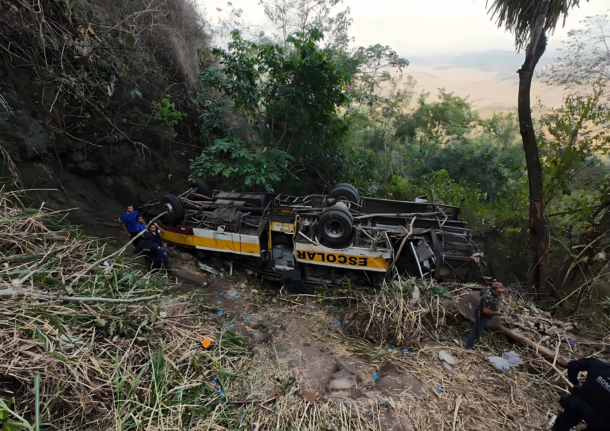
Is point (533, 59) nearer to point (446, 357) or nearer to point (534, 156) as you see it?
point (534, 156)

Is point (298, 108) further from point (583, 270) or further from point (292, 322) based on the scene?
point (583, 270)

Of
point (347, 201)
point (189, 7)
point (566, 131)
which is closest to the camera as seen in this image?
point (566, 131)

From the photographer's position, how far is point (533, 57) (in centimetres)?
479

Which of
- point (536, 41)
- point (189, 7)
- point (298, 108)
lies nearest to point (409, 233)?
point (536, 41)

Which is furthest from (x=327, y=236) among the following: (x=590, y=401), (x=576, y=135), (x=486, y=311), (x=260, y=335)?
(x=576, y=135)

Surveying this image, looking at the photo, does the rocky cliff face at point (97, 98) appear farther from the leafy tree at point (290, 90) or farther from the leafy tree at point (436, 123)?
the leafy tree at point (436, 123)

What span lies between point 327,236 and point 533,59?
4555 millimetres

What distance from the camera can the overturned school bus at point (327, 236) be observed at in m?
4.86

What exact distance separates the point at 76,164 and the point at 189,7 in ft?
20.3

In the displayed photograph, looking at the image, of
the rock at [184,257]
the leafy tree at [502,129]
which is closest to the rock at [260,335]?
the rock at [184,257]

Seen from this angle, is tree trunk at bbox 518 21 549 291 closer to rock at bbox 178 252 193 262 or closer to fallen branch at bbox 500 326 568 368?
fallen branch at bbox 500 326 568 368

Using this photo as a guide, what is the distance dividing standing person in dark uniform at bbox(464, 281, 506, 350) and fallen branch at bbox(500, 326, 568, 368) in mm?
341

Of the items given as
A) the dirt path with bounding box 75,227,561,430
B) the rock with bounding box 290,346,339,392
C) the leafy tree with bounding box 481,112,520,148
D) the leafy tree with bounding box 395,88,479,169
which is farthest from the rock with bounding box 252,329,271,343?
the leafy tree with bounding box 481,112,520,148

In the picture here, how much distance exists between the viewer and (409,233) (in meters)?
4.96
